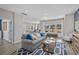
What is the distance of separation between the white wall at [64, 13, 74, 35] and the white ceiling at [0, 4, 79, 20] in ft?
0.41

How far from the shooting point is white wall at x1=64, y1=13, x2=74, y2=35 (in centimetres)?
210

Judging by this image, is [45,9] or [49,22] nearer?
[45,9]

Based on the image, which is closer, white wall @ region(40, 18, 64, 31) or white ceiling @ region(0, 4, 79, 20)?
white ceiling @ region(0, 4, 79, 20)

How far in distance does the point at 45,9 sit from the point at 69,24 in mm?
696

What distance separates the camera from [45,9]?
6.73ft

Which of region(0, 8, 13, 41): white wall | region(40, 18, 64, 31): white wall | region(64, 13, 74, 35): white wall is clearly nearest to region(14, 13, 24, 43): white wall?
region(0, 8, 13, 41): white wall

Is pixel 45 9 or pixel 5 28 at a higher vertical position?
pixel 45 9

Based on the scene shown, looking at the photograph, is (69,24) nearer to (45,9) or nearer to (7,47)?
(45,9)

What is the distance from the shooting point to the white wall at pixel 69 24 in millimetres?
2102

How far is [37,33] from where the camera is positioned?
2.21m

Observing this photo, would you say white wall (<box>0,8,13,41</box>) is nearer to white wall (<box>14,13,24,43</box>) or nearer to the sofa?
white wall (<box>14,13,24,43</box>)

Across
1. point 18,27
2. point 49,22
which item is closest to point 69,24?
point 49,22
